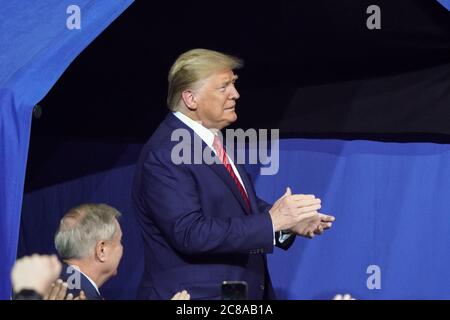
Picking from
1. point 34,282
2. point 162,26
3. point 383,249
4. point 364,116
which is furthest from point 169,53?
point 34,282

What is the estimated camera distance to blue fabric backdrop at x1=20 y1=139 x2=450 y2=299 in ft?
15.7

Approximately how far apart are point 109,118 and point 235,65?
4.30ft

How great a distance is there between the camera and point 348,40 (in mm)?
4648

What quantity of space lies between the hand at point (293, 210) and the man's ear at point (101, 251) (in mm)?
565

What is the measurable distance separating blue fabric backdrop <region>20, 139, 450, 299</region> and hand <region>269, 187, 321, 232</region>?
52.2 inches

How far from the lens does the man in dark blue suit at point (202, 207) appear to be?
3.59 meters

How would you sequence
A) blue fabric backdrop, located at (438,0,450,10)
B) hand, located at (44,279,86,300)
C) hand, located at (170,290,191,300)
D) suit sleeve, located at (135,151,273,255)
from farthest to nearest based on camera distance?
blue fabric backdrop, located at (438,0,450,10) < suit sleeve, located at (135,151,273,255) < hand, located at (170,290,191,300) < hand, located at (44,279,86,300)

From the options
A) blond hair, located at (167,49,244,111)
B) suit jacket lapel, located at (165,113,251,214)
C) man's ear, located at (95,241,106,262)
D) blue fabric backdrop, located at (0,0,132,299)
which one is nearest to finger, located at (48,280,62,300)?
man's ear, located at (95,241,106,262)

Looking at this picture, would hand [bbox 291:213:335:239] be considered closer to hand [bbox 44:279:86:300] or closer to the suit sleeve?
the suit sleeve

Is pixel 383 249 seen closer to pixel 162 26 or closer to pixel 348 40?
pixel 348 40

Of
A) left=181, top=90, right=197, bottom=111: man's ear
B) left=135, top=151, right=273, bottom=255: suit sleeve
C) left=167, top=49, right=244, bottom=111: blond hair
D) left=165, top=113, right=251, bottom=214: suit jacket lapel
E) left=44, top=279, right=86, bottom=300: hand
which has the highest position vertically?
left=167, top=49, right=244, bottom=111: blond hair

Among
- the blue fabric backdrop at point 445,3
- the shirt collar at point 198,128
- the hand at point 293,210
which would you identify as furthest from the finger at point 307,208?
the blue fabric backdrop at point 445,3

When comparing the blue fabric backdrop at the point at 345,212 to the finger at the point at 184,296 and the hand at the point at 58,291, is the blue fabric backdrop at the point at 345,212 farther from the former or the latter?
the hand at the point at 58,291

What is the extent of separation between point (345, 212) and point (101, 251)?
1.67 meters
